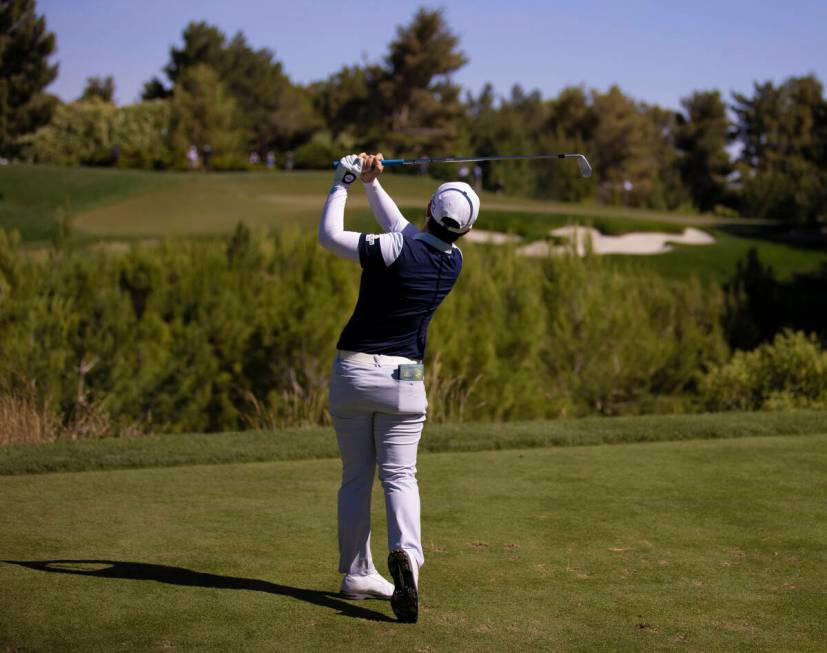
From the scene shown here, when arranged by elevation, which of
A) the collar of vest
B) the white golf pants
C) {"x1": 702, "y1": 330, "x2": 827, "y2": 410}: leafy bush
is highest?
the collar of vest

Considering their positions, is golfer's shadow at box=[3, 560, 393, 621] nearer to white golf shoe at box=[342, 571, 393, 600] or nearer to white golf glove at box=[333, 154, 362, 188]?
white golf shoe at box=[342, 571, 393, 600]

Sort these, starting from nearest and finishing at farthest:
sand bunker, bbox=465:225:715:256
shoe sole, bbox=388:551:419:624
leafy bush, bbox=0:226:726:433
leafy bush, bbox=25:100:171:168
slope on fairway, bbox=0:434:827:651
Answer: slope on fairway, bbox=0:434:827:651, shoe sole, bbox=388:551:419:624, leafy bush, bbox=0:226:726:433, sand bunker, bbox=465:225:715:256, leafy bush, bbox=25:100:171:168

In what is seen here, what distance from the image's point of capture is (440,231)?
190 inches

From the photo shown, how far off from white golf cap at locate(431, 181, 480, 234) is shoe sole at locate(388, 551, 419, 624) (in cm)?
137

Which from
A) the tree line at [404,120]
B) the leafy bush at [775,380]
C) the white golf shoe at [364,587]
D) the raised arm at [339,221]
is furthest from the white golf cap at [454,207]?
the tree line at [404,120]

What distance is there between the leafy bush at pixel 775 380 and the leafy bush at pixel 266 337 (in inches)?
44.0

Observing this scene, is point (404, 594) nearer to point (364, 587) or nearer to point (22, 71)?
point (364, 587)

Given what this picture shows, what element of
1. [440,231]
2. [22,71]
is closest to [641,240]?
[440,231]

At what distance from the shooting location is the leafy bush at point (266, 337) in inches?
477

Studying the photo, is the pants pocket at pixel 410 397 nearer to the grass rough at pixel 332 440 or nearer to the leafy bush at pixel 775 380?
the grass rough at pixel 332 440

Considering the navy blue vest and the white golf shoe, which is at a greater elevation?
the navy blue vest

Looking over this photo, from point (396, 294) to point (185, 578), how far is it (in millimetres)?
1511

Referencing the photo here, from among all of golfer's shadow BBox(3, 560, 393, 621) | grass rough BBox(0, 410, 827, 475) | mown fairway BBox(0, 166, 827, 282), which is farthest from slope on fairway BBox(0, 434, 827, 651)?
mown fairway BBox(0, 166, 827, 282)

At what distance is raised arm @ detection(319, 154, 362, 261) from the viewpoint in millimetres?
4660
